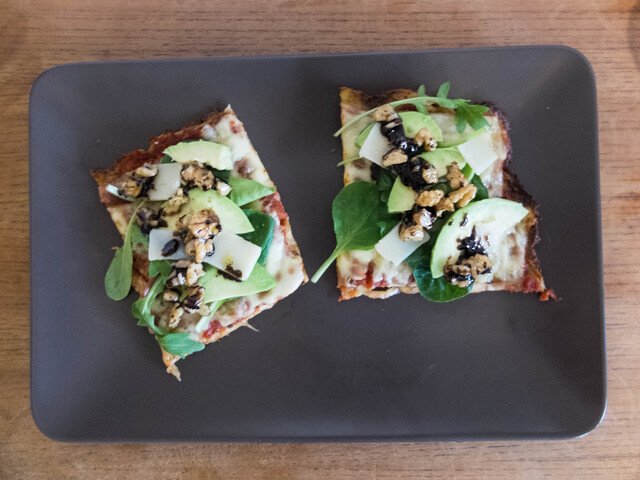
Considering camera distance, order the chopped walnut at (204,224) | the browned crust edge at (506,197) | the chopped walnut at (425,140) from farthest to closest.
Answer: the browned crust edge at (506,197) < the chopped walnut at (425,140) < the chopped walnut at (204,224)

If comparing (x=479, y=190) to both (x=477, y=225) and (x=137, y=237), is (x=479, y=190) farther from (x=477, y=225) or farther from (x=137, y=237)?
(x=137, y=237)

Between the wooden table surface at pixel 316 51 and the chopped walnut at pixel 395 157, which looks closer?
the chopped walnut at pixel 395 157

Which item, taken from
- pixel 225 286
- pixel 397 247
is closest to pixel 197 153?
pixel 225 286

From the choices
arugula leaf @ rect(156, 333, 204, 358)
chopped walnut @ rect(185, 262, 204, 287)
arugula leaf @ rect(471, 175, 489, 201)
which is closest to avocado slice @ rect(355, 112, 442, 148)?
arugula leaf @ rect(471, 175, 489, 201)

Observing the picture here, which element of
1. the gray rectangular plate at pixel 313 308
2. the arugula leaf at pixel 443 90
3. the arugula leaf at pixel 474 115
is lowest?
the gray rectangular plate at pixel 313 308

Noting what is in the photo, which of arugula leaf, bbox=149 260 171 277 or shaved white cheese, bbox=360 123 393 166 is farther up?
shaved white cheese, bbox=360 123 393 166

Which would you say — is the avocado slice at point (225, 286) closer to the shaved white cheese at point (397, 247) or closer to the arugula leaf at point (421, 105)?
the shaved white cheese at point (397, 247)

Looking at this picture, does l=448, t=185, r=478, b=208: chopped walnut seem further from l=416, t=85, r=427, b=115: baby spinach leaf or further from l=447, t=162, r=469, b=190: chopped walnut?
l=416, t=85, r=427, b=115: baby spinach leaf

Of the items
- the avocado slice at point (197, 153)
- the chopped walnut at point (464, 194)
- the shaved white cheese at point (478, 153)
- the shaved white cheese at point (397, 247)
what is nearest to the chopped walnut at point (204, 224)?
the avocado slice at point (197, 153)

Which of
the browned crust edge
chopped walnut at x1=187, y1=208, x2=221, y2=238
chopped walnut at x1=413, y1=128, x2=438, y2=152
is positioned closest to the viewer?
chopped walnut at x1=187, y1=208, x2=221, y2=238

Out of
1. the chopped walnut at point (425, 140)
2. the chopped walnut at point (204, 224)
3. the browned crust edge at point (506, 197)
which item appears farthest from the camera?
the browned crust edge at point (506, 197)
